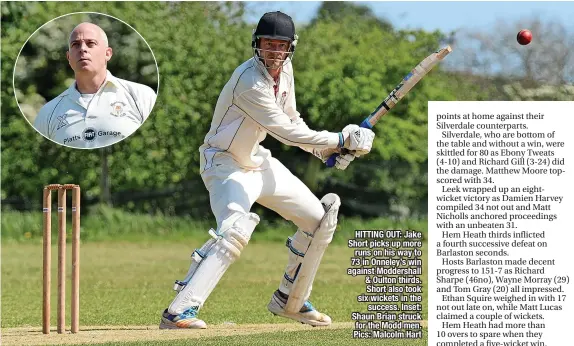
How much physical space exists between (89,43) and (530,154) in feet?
9.26

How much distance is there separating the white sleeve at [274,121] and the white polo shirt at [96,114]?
1.52 meters

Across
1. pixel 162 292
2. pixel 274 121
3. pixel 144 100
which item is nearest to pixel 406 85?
pixel 274 121

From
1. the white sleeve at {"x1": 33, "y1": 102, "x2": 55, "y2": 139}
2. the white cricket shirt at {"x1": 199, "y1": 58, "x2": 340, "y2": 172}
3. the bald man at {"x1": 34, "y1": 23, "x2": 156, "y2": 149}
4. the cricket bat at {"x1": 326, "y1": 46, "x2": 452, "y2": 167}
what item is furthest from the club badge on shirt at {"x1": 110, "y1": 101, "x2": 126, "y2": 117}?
the cricket bat at {"x1": 326, "y1": 46, "x2": 452, "y2": 167}

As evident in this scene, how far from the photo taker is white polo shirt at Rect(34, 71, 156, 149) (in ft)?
25.8

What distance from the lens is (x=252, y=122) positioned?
6758mm

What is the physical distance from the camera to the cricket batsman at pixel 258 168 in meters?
6.56

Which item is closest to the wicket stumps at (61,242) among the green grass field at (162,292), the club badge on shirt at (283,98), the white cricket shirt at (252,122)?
the green grass field at (162,292)

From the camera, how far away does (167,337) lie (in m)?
6.42

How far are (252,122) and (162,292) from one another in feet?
12.0

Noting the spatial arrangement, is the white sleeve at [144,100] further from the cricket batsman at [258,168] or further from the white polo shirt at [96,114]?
the cricket batsman at [258,168]

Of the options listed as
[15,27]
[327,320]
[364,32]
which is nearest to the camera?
[327,320]

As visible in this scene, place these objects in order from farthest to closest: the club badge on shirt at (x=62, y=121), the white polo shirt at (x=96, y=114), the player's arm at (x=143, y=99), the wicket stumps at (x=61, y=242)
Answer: the player's arm at (x=143, y=99)
the club badge on shirt at (x=62, y=121)
the white polo shirt at (x=96, y=114)
the wicket stumps at (x=61, y=242)

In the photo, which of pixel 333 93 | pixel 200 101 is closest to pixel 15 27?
pixel 200 101

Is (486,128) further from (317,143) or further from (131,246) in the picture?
(131,246)
